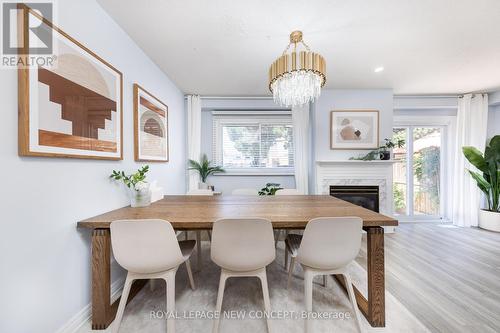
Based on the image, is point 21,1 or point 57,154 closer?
point 21,1

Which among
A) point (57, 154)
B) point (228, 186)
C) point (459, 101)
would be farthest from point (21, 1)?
point (459, 101)

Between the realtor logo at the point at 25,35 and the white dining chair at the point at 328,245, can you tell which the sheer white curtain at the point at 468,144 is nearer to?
the white dining chair at the point at 328,245

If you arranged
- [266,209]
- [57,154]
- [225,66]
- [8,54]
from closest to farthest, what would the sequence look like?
1. [8,54]
2. [57,154]
3. [266,209]
4. [225,66]

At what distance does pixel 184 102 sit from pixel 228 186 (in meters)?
1.80

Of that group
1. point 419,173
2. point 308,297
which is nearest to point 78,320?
point 308,297

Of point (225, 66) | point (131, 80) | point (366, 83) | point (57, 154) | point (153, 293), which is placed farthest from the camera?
point (366, 83)

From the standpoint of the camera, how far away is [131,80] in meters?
1.94

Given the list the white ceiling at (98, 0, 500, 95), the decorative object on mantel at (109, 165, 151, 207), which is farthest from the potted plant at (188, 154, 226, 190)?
the decorative object on mantel at (109, 165, 151, 207)

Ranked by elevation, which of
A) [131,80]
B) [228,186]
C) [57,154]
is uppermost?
[131,80]

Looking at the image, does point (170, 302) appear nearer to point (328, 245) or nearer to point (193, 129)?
point (328, 245)

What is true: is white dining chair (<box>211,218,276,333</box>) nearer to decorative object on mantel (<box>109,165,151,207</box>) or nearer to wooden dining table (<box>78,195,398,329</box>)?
wooden dining table (<box>78,195,398,329</box>)

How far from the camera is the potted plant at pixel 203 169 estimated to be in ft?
11.4

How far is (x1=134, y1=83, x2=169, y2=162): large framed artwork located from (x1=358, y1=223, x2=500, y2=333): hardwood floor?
2.83m

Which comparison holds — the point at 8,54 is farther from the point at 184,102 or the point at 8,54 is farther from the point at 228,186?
the point at 228,186
